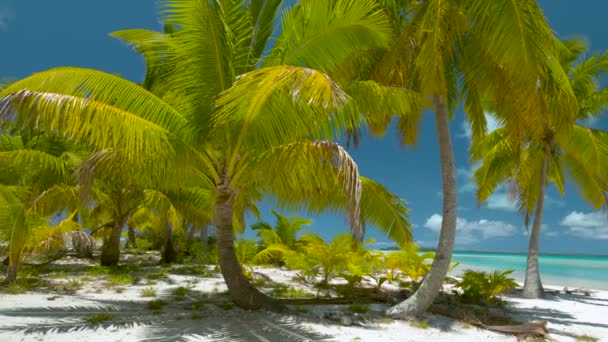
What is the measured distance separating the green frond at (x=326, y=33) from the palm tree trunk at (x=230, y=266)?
8.41ft

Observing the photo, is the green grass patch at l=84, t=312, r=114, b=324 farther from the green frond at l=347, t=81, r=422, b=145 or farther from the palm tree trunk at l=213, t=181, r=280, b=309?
the green frond at l=347, t=81, r=422, b=145

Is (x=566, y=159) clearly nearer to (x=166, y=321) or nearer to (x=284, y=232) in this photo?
(x=284, y=232)

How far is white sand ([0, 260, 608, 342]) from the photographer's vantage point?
17.3ft

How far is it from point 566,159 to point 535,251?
3171 millimetres

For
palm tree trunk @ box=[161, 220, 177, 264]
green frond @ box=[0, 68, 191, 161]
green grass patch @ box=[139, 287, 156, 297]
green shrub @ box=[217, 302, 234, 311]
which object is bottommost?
green grass patch @ box=[139, 287, 156, 297]

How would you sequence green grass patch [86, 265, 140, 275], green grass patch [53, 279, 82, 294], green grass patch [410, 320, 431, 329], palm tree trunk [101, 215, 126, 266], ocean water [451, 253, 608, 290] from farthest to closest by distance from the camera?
ocean water [451, 253, 608, 290], palm tree trunk [101, 215, 126, 266], green grass patch [86, 265, 140, 275], green grass patch [53, 279, 82, 294], green grass patch [410, 320, 431, 329]

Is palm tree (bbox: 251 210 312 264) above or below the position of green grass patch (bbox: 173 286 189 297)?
above

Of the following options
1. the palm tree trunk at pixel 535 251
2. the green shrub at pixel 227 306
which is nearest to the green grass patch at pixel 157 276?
the green shrub at pixel 227 306

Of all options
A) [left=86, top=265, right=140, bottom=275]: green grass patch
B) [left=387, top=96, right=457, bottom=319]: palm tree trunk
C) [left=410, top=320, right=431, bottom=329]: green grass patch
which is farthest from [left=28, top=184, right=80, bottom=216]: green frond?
[left=410, top=320, right=431, bottom=329]: green grass patch

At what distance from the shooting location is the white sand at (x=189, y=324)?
527cm

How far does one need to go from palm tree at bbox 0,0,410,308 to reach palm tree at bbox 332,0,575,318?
2.66ft

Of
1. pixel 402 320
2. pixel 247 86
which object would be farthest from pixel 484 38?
pixel 402 320

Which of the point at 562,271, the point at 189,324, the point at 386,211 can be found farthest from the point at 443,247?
→ the point at 562,271

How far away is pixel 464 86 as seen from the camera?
8.39 meters
